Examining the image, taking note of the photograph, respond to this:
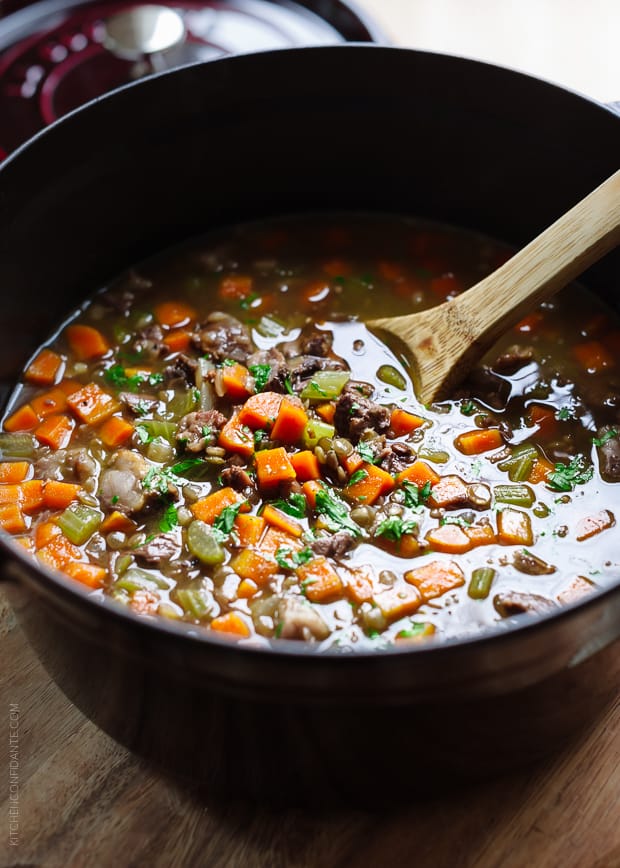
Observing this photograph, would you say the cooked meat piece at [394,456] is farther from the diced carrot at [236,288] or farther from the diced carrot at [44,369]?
the diced carrot at [44,369]

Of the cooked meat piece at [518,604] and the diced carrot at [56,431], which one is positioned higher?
the diced carrot at [56,431]

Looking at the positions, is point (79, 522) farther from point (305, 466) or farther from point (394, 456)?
point (394, 456)

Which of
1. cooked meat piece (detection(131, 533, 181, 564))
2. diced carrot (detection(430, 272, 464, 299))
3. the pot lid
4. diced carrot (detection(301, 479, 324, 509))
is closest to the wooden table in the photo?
cooked meat piece (detection(131, 533, 181, 564))

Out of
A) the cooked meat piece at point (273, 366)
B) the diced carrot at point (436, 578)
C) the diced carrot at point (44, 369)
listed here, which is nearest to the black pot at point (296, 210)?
Answer: the diced carrot at point (44, 369)

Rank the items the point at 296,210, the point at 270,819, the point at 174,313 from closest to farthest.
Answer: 1. the point at 270,819
2. the point at 174,313
3. the point at 296,210

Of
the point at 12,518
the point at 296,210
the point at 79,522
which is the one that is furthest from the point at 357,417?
the point at 296,210

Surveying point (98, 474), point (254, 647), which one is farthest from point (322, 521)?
point (254, 647)

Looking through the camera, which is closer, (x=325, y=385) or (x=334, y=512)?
(x=334, y=512)

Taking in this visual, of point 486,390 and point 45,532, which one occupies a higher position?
point 486,390
